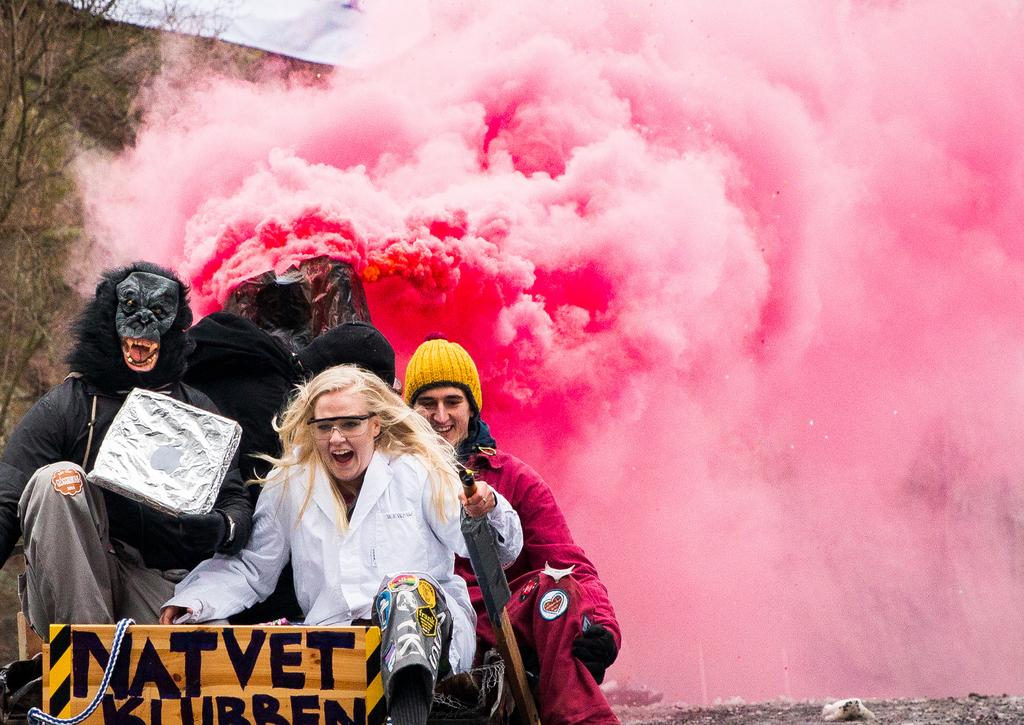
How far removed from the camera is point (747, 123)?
30.5 feet

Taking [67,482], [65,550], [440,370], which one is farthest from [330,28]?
[65,550]

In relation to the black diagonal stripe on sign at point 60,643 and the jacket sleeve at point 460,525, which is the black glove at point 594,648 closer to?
the jacket sleeve at point 460,525

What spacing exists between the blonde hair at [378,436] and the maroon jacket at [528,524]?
0.31 meters

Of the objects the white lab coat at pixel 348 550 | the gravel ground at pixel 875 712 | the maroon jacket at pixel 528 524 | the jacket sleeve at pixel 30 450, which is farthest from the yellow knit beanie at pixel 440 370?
the gravel ground at pixel 875 712

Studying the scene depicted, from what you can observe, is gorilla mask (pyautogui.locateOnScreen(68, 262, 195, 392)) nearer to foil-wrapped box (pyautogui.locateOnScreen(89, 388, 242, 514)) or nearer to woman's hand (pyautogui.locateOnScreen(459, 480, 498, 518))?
foil-wrapped box (pyautogui.locateOnScreen(89, 388, 242, 514))

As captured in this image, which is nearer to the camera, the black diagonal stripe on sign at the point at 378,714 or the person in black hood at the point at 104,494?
the black diagonal stripe on sign at the point at 378,714

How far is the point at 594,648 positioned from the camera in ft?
11.9

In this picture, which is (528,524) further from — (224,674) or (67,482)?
(67,482)

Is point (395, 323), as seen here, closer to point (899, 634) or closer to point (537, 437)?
point (537, 437)

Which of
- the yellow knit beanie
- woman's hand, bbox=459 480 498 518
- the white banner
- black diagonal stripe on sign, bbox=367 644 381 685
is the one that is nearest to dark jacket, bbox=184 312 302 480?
the yellow knit beanie

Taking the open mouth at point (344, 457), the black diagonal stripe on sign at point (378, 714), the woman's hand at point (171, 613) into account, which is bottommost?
the black diagonal stripe on sign at point (378, 714)

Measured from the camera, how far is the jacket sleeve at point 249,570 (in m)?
3.58

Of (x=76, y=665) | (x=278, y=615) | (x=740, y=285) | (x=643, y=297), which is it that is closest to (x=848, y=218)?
(x=740, y=285)

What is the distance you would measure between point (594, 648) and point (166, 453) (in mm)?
1409
